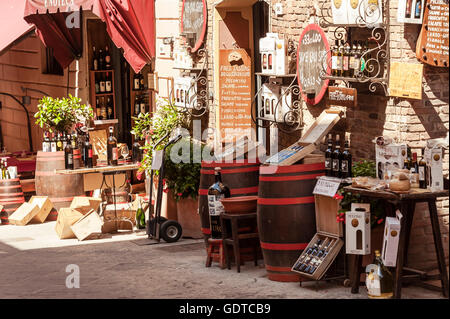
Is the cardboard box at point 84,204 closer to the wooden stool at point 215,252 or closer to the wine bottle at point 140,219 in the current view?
the wine bottle at point 140,219

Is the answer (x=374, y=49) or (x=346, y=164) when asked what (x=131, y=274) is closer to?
(x=346, y=164)

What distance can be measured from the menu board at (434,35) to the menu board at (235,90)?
3.53 m

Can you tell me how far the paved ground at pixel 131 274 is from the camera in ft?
24.4

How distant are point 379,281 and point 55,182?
18.8 ft

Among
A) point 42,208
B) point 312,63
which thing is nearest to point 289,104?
point 312,63

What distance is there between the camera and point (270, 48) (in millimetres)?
9055

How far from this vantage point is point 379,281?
685 cm

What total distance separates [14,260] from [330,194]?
365cm

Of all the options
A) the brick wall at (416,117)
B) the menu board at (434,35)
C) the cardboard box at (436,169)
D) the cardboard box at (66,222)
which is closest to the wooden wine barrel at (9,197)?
the cardboard box at (66,222)

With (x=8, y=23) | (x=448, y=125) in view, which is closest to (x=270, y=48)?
(x=448, y=125)

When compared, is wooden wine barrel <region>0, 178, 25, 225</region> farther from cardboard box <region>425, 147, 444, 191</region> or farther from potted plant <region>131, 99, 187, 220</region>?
cardboard box <region>425, 147, 444, 191</region>
